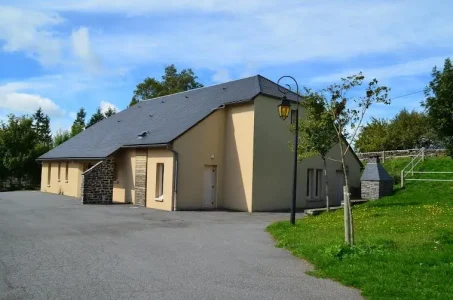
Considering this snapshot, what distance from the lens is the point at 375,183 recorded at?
775 inches

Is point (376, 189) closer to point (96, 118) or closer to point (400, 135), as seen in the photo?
point (400, 135)

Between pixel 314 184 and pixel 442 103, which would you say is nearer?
pixel 442 103

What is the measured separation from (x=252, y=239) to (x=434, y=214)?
6.00 meters

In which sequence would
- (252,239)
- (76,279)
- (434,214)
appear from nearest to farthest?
(76,279), (252,239), (434,214)

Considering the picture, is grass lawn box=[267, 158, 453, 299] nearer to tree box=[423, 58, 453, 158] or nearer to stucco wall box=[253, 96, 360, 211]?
tree box=[423, 58, 453, 158]

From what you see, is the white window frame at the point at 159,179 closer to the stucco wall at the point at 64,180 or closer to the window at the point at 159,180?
the window at the point at 159,180

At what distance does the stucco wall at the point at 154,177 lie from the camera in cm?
2048

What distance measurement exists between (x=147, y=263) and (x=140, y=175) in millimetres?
14577

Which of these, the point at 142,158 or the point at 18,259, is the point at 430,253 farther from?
the point at 142,158

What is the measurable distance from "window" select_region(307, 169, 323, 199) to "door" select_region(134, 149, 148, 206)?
9.11m

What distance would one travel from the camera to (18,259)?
851 centimetres

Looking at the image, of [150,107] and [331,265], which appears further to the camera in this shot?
[150,107]

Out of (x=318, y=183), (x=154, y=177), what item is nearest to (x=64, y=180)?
(x=154, y=177)

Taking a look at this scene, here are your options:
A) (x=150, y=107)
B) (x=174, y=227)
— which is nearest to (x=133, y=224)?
(x=174, y=227)
